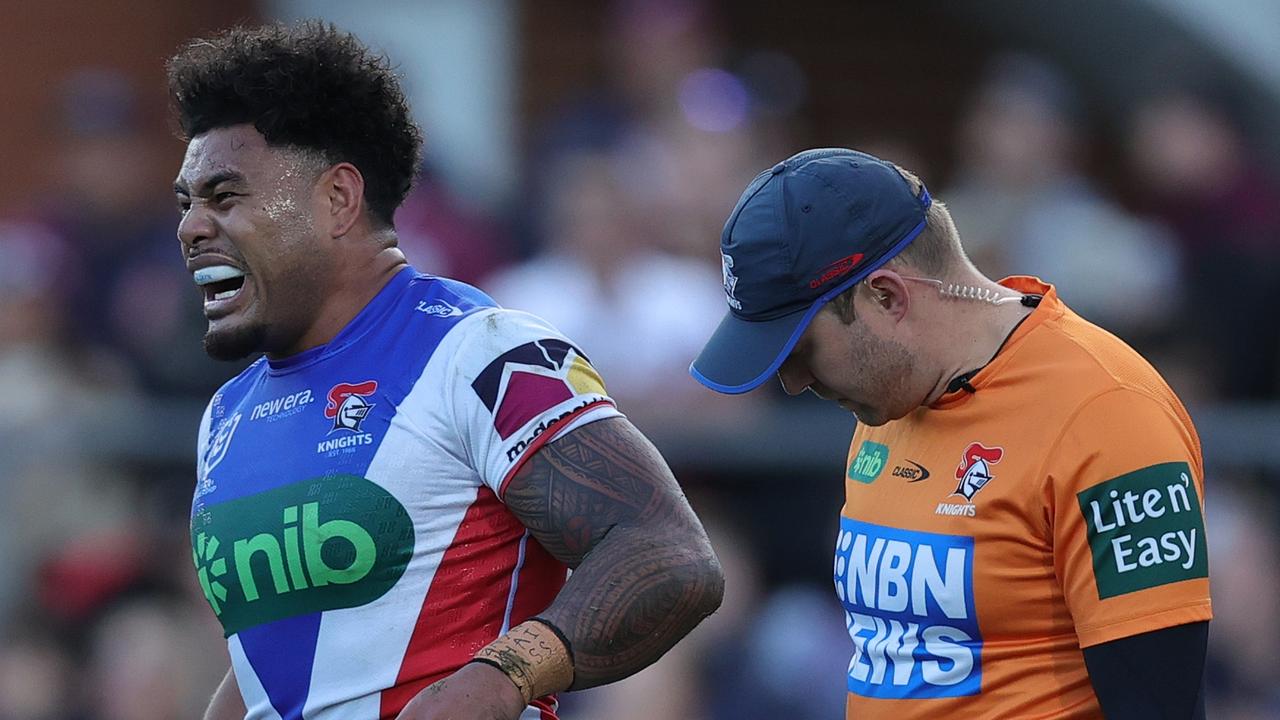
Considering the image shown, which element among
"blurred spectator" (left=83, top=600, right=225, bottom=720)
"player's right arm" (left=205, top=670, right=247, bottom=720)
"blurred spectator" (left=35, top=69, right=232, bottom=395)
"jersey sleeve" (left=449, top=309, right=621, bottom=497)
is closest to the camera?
"jersey sleeve" (left=449, top=309, right=621, bottom=497)

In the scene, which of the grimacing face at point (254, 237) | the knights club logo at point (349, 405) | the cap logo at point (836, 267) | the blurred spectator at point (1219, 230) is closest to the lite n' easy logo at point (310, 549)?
the knights club logo at point (349, 405)

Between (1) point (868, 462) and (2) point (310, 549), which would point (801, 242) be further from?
(2) point (310, 549)

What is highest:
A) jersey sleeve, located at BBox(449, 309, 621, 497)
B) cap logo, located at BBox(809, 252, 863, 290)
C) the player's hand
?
cap logo, located at BBox(809, 252, 863, 290)

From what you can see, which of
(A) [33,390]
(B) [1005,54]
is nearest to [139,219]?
(A) [33,390]

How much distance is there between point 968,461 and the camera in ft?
11.5

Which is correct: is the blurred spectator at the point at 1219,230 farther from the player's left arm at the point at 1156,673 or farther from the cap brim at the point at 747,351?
the player's left arm at the point at 1156,673

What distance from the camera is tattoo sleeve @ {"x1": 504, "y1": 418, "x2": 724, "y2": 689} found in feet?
10.7

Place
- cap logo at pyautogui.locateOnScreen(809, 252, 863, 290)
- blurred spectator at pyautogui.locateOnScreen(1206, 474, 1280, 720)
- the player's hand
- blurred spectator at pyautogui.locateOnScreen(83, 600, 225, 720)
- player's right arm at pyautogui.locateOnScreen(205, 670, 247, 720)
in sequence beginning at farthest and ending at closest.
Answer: blurred spectator at pyautogui.locateOnScreen(83, 600, 225, 720)
blurred spectator at pyautogui.locateOnScreen(1206, 474, 1280, 720)
player's right arm at pyautogui.locateOnScreen(205, 670, 247, 720)
cap logo at pyautogui.locateOnScreen(809, 252, 863, 290)
the player's hand

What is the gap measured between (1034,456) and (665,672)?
337cm

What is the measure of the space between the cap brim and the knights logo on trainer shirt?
255 millimetres

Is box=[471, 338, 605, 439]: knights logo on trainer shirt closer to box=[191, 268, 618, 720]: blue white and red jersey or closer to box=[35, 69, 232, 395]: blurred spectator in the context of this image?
box=[191, 268, 618, 720]: blue white and red jersey

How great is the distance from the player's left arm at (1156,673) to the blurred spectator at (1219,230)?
442 cm

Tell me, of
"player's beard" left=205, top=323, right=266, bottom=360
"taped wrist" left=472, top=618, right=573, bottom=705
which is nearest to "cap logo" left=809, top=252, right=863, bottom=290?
"taped wrist" left=472, top=618, right=573, bottom=705

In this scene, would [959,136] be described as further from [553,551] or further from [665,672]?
[553,551]
